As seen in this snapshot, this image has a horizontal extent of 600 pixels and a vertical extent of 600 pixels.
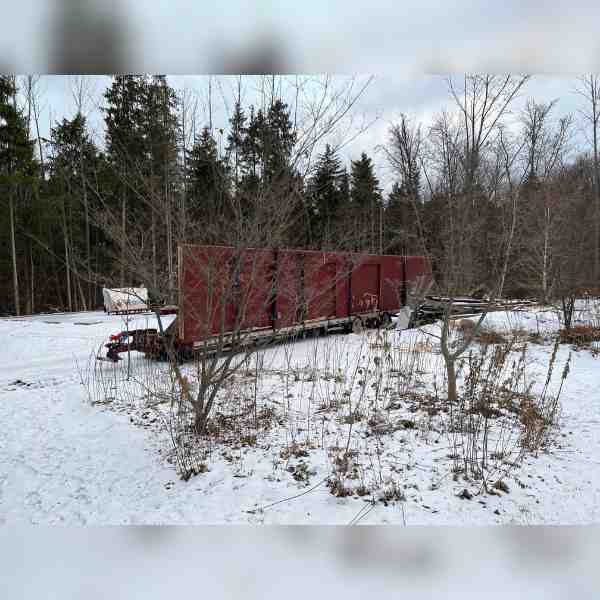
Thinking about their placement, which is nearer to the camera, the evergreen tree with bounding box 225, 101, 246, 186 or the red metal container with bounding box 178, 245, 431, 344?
the evergreen tree with bounding box 225, 101, 246, 186

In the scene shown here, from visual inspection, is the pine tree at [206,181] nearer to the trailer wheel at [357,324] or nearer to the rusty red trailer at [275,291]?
the rusty red trailer at [275,291]

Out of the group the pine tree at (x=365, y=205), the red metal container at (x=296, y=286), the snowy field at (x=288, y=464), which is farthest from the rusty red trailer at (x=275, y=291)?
the snowy field at (x=288, y=464)

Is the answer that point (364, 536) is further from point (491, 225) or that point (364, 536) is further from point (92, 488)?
point (491, 225)

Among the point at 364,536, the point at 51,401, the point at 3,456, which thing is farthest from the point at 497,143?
the point at 51,401

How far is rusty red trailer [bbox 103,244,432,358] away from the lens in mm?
3340

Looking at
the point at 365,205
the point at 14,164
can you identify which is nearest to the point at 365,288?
the point at 365,205

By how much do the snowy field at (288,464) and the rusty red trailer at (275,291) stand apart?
929mm

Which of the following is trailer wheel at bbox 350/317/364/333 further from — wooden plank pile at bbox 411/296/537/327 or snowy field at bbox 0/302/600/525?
snowy field at bbox 0/302/600/525

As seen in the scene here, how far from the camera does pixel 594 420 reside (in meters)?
3.83

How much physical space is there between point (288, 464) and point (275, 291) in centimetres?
161

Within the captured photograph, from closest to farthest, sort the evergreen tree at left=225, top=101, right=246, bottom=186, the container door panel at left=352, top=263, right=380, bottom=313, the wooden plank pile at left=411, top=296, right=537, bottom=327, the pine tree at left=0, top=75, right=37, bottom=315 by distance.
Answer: the evergreen tree at left=225, top=101, right=246, bottom=186 < the wooden plank pile at left=411, top=296, right=537, bottom=327 < the container door panel at left=352, top=263, right=380, bottom=313 < the pine tree at left=0, top=75, right=37, bottom=315

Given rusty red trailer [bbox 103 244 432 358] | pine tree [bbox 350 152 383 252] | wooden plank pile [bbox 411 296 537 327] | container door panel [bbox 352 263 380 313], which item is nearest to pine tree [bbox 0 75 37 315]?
rusty red trailer [bbox 103 244 432 358]

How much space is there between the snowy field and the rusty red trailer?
3.05 feet

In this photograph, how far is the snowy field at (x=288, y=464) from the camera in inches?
89.1
